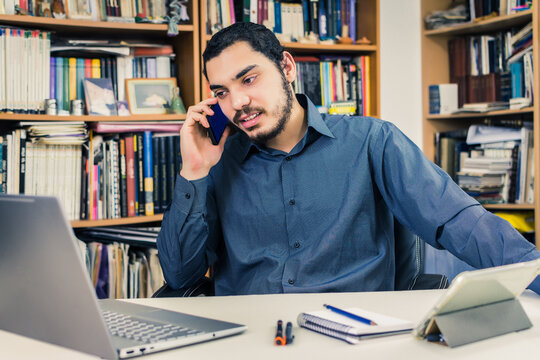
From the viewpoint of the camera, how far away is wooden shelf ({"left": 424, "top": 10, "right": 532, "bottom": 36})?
2.92m

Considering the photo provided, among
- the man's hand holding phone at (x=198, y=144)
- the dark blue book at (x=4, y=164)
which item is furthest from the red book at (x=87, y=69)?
the man's hand holding phone at (x=198, y=144)

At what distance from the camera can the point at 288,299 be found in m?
1.16

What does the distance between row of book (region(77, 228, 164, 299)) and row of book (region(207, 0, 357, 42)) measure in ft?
3.63

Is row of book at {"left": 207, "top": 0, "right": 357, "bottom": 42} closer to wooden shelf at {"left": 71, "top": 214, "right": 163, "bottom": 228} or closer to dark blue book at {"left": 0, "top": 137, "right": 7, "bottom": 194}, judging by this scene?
wooden shelf at {"left": 71, "top": 214, "right": 163, "bottom": 228}

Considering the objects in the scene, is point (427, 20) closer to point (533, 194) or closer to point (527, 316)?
point (533, 194)

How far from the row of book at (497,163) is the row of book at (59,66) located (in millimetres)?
1623

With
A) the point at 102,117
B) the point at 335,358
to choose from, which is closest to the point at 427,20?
the point at 102,117

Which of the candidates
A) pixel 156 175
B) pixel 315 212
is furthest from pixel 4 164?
pixel 315 212

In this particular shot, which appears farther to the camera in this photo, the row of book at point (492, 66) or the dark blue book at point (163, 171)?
the row of book at point (492, 66)

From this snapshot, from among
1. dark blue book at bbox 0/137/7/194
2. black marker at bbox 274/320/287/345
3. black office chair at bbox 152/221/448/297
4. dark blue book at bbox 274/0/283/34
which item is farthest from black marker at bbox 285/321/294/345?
dark blue book at bbox 274/0/283/34

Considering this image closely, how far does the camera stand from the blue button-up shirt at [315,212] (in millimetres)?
1519

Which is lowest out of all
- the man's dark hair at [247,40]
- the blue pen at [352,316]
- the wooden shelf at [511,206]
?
the blue pen at [352,316]

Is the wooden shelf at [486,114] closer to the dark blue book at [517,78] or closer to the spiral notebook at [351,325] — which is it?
the dark blue book at [517,78]

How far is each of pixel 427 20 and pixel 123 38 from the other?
173 cm
